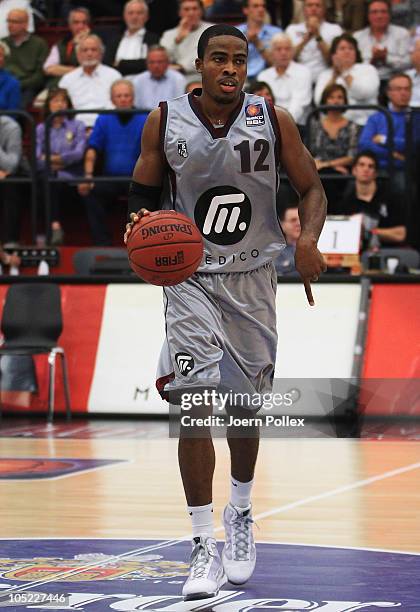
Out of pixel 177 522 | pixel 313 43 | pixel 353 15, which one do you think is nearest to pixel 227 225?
pixel 177 522

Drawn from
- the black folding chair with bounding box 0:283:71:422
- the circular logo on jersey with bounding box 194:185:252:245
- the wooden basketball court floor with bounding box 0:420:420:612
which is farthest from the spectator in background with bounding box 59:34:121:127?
the circular logo on jersey with bounding box 194:185:252:245

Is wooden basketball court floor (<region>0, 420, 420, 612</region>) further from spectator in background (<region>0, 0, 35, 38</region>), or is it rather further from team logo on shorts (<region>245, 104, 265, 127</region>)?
spectator in background (<region>0, 0, 35, 38</region>)

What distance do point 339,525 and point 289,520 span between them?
12.1 inches

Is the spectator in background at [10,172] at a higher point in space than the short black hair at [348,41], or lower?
lower

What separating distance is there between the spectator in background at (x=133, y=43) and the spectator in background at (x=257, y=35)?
1.22 meters

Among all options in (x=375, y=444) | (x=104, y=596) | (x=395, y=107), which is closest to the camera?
(x=104, y=596)

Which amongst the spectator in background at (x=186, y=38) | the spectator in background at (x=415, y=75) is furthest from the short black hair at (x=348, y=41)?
the spectator in background at (x=186, y=38)

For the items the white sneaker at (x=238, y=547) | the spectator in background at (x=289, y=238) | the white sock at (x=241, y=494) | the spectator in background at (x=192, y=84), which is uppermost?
the spectator in background at (x=192, y=84)

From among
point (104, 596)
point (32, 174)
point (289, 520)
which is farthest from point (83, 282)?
point (104, 596)

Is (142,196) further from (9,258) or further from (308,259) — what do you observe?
(9,258)

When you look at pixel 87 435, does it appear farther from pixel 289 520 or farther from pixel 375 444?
pixel 289 520

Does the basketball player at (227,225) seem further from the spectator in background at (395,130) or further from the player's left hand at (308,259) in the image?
the spectator in background at (395,130)

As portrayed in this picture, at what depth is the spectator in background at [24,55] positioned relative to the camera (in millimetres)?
15789

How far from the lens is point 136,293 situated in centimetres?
1251
